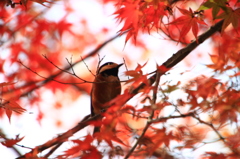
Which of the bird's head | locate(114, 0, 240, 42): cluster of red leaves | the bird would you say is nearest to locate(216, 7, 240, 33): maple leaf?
locate(114, 0, 240, 42): cluster of red leaves

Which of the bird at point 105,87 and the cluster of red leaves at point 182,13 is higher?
the bird at point 105,87

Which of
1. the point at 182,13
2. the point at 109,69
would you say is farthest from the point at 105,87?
the point at 182,13

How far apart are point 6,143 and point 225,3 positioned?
9.21 ft

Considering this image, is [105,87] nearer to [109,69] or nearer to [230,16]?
[109,69]

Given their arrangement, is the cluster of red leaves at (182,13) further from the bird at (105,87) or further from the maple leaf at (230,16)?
the bird at (105,87)

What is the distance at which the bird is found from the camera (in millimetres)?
5754

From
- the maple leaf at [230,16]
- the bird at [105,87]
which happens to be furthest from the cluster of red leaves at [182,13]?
the bird at [105,87]

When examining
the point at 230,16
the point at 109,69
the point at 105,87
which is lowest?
the point at 230,16

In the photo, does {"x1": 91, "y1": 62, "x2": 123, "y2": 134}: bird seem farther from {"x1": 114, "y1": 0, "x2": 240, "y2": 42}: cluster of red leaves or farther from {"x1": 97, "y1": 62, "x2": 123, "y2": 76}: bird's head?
{"x1": 114, "y1": 0, "x2": 240, "y2": 42}: cluster of red leaves

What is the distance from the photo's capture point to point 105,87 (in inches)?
226

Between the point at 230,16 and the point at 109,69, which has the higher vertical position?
the point at 109,69

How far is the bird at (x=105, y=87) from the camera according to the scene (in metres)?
5.75

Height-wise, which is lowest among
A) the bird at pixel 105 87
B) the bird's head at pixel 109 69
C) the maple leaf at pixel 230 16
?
the maple leaf at pixel 230 16

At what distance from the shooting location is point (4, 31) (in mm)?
6578
